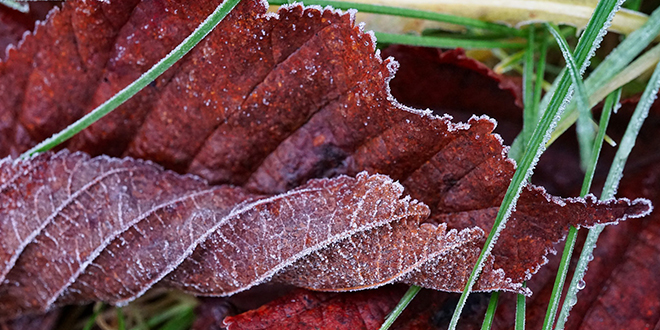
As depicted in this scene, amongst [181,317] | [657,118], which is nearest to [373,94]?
[657,118]

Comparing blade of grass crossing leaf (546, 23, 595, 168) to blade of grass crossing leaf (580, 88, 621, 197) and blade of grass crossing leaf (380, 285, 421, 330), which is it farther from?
blade of grass crossing leaf (380, 285, 421, 330)

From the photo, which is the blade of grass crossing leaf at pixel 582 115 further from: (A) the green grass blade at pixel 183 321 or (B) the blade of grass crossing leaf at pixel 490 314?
(A) the green grass blade at pixel 183 321

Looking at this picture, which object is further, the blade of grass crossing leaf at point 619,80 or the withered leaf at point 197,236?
the blade of grass crossing leaf at point 619,80

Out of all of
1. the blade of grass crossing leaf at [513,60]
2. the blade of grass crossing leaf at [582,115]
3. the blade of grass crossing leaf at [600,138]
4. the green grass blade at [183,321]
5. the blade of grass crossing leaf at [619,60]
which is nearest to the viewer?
the blade of grass crossing leaf at [582,115]

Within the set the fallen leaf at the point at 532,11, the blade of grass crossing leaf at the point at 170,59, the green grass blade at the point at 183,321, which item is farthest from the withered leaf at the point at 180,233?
the fallen leaf at the point at 532,11

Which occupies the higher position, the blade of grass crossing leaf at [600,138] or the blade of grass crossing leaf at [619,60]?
the blade of grass crossing leaf at [619,60]

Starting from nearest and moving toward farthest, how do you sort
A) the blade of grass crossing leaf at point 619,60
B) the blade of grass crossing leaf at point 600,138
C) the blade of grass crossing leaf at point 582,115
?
the blade of grass crossing leaf at point 582,115 < the blade of grass crossing leaf at point 600,138 < the blade of grass crossing leaf at point 619,60

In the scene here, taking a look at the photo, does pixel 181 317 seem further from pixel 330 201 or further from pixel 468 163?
pixel 468 163

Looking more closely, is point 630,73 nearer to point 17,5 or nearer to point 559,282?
Result: point 559,282

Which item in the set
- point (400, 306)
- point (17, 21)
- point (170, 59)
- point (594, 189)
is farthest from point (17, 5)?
point (594, 189)
